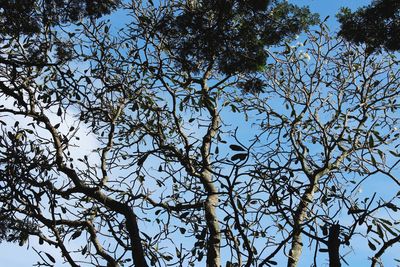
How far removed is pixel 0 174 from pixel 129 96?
2.12 meters

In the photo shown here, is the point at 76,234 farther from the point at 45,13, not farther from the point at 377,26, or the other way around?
the point at 377,26

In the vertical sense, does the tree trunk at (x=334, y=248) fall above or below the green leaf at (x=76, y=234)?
below

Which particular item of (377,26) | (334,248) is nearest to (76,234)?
(334,248)

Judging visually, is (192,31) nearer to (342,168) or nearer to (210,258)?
(210,258)

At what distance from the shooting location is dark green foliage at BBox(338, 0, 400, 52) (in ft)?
17.0

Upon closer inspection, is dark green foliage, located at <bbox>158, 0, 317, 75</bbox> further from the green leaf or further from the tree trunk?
the tree trunk

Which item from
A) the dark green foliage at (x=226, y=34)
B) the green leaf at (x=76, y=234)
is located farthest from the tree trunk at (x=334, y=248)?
the green leaf at (x=76, y=234)

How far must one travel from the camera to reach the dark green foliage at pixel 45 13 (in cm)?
541

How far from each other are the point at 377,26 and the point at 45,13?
12.5 ft

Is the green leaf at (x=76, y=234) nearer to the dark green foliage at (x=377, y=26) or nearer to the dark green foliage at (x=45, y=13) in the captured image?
the dark green foliage at (x=45, y=13)

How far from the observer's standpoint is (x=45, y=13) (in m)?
5.61

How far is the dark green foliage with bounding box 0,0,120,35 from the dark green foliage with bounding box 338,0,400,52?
2.85 m

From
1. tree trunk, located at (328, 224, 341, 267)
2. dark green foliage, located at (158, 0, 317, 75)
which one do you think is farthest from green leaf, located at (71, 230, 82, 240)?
tree trunk, located at (328, 224, 341, 267)

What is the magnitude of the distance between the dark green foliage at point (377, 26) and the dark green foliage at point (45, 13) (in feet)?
9.36
